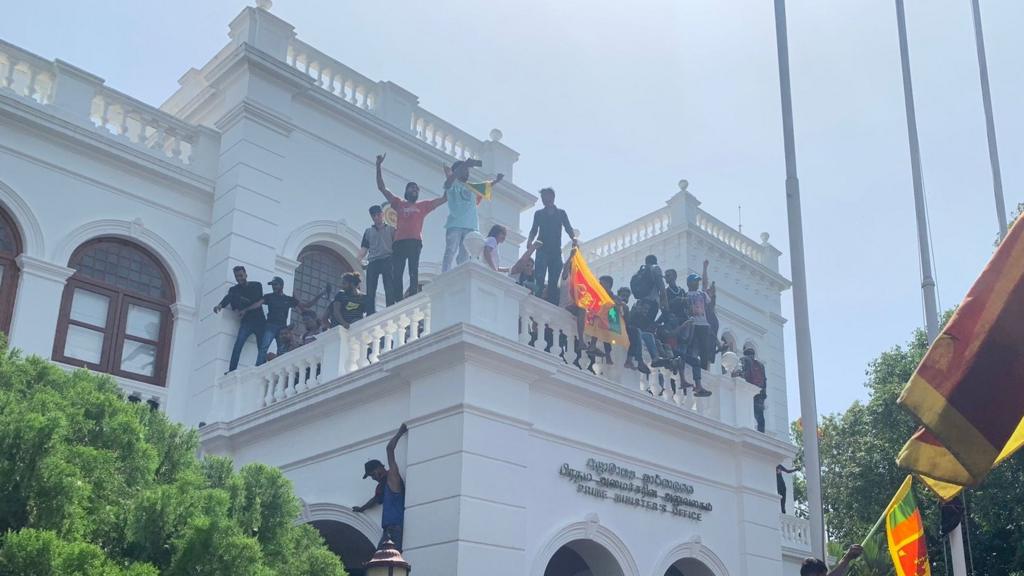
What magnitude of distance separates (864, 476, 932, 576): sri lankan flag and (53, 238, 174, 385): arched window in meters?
9.44

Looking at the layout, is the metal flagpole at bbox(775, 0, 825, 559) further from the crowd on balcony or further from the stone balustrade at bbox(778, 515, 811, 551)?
the stone balustrade at bbox(778, 515, 811, 551)

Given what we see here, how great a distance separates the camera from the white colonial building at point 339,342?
10367 mm

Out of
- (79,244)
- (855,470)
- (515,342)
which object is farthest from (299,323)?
(855,470)

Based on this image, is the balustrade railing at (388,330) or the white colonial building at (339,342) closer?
the white colonial building at (339,342)

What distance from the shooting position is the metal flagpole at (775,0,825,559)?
10.6 meters

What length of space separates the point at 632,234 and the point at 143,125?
12213 mm

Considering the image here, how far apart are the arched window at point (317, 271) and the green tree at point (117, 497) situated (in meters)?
7.89

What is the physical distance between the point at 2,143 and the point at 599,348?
8.09 meters

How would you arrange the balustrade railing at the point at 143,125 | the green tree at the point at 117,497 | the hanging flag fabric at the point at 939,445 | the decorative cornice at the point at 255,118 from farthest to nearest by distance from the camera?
the decorative cornice at the point at 255,118, the balustrade railing at the point at 143,125, the green tree at the point at 117,497, the hanging flag fabric at the point at 939,445

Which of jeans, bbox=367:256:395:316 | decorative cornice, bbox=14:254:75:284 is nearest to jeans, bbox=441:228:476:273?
jeans, bbox=367:256:395:316

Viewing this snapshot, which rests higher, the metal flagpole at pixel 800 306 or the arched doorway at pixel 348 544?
the metal flagpole at pixel 800 306

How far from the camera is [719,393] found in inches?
536

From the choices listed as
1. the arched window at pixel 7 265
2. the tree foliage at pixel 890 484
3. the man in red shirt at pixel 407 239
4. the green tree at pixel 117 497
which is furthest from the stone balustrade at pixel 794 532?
the arched window at pixel 7 265

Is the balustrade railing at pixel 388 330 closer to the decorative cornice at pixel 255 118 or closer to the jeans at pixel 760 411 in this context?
the decorative cornice at pixel 255 118
